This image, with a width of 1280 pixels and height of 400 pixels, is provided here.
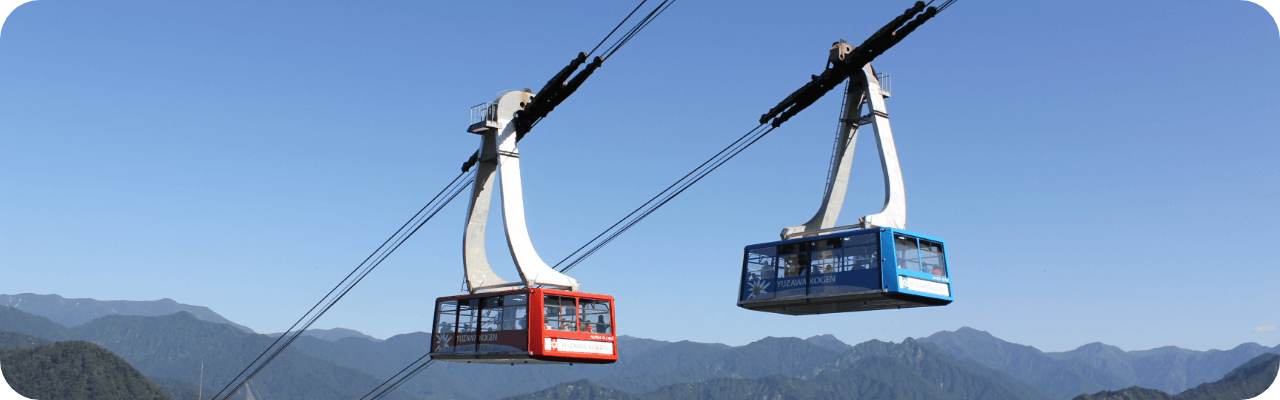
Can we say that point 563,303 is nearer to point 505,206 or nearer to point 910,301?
point 505,206

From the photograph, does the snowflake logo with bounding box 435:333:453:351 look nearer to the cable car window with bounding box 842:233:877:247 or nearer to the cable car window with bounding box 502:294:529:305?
the cable car window with bounding box 502:294:529:305

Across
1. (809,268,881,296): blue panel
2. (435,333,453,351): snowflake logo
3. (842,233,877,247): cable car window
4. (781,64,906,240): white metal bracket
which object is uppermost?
(781,64,906,240): white metal bracket

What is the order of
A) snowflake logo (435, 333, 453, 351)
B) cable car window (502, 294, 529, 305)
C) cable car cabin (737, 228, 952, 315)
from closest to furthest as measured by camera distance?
cable car cabin (737, 228, 952, 315), cable car window (502, 294, 529, 305), snowflake logo (435, 333, 453, 351)

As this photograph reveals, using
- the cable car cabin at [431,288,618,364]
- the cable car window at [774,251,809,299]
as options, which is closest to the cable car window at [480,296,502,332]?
the cable car cabin at [431,288,618,364]

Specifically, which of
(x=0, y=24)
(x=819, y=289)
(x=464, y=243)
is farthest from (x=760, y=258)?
(x=0, y=24)

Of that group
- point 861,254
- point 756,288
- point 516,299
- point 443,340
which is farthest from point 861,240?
point 443,340

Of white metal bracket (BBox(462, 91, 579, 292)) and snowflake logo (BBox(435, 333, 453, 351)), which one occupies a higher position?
white metal bracket (BBox(462, 91, 579, 292))

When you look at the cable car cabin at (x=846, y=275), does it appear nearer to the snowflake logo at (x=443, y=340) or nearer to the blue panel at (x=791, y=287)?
the blue panel at (x=791, y=287)

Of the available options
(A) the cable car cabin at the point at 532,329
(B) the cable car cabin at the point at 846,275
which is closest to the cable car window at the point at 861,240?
(B) the cable car cabin at the point at 846,275
